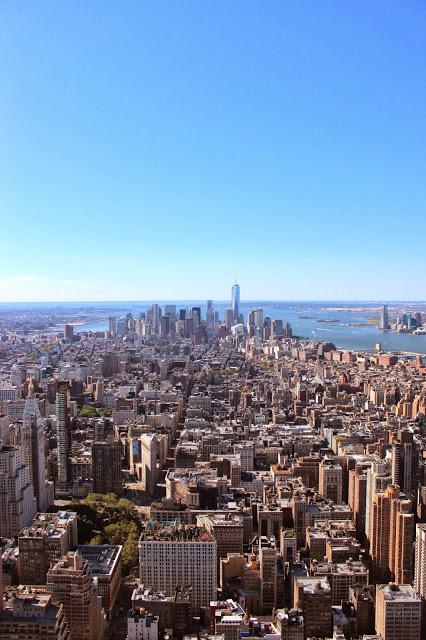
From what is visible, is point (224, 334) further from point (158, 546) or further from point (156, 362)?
point (158, 546)

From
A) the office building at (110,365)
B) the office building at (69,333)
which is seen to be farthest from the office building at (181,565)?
the office building at (69,333)

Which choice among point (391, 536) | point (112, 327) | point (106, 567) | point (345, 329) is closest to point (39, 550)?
point (106, 567)

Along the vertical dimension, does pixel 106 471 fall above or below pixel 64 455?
below

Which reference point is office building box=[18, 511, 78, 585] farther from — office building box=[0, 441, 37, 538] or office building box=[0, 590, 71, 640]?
office building box=[0, 590, 71, 640]

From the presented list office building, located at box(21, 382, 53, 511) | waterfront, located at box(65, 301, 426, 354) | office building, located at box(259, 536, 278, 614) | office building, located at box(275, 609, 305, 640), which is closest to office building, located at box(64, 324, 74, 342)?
waterfront, located at box(65, 301, 426, 354)

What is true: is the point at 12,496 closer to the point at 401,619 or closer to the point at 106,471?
the point at 106,471

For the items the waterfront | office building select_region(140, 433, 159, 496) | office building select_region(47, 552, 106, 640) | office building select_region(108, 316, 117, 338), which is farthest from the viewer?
the waterfront
